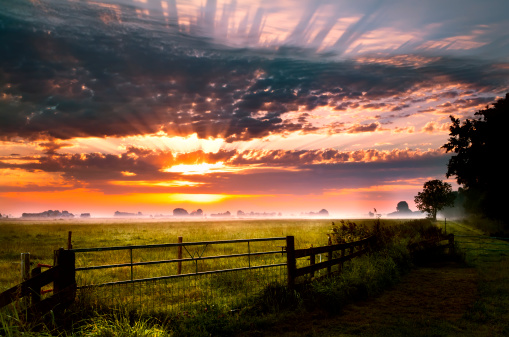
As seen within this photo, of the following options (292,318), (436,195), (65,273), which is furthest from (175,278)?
(436,195)

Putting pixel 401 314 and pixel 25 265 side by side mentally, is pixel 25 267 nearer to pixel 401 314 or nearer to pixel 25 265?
pixel 25 265

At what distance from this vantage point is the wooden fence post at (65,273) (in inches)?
285

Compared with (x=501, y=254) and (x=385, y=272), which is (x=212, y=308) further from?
(x=501, y=254)

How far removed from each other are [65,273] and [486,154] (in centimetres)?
3842

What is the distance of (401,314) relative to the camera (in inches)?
377

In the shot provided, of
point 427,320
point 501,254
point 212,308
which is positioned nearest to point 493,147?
point 501,254

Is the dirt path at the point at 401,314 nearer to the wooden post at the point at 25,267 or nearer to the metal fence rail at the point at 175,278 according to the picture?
the metal fence rail at the point at 175,278

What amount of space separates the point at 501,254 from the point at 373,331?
23.0m

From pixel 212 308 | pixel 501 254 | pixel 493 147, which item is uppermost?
pixel 493 147

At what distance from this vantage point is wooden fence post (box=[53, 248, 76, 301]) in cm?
724

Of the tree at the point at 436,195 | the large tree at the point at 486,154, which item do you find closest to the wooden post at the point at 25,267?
the large tree at the point at 486,154

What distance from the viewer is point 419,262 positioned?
65.7 feet

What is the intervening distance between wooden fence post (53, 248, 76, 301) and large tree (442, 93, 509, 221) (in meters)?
37.6

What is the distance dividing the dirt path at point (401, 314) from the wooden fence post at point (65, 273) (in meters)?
3.77
